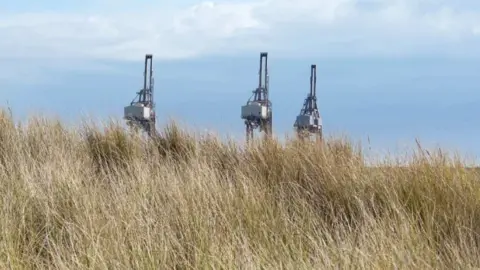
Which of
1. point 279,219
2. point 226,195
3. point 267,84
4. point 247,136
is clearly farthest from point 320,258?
point 267,84

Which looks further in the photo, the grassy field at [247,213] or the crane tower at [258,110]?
the crane tower at [258,110]

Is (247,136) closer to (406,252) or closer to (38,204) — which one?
(38,204)

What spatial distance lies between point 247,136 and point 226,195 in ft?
8.46

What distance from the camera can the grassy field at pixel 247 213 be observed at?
3.01 metres

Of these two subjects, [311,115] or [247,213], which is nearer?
[247,213]

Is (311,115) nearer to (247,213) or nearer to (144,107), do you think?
(144,107)

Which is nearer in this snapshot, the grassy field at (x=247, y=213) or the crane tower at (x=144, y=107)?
the grassy field at (x=247, y=213)

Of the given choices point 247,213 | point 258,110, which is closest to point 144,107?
point 258,110

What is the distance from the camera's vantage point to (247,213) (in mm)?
3752

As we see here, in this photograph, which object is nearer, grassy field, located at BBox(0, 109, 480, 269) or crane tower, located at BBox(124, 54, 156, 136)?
grassy field, located at BBox(0, 109, 480, 269)

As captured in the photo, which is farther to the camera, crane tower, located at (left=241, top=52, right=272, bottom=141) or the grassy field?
crane tower, located at (left=241, top=52, right=272, bottom=141)

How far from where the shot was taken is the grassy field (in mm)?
3008

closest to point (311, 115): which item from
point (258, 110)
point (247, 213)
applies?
point (258, 110)

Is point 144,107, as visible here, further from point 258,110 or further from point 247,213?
point 247,213
